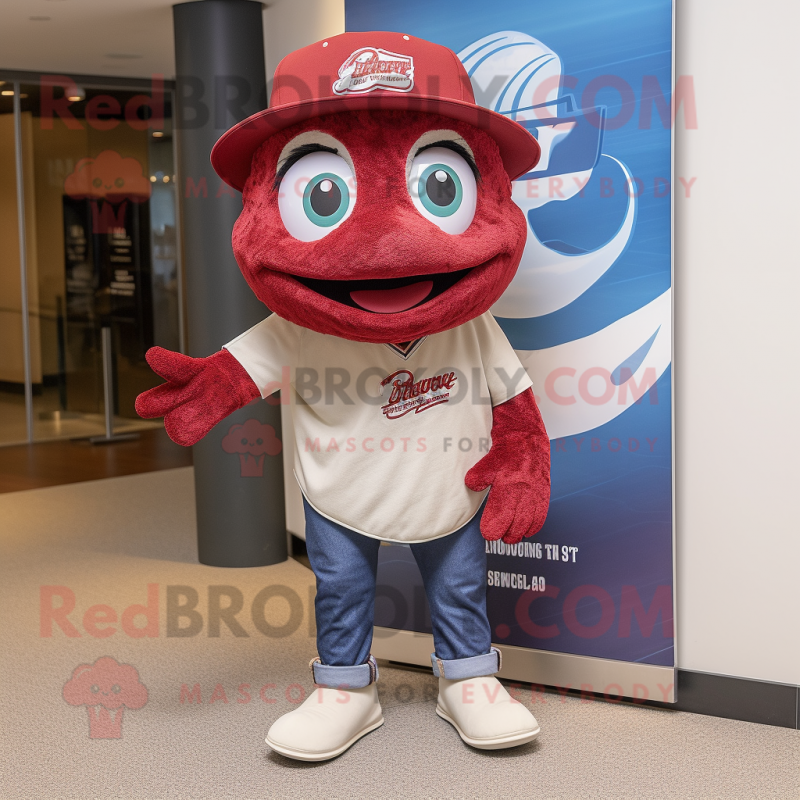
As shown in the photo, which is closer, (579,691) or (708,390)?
(708,390)

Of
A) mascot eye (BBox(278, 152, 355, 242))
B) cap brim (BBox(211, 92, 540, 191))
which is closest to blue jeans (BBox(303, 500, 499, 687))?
mascot eye (BBox(278, 152, 355, 242))

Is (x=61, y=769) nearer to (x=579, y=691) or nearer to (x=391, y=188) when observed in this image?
(x=579, y=691)

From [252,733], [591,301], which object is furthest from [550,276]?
[252,733]

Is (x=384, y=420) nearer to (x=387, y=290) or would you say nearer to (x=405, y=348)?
(x=405, y=348)

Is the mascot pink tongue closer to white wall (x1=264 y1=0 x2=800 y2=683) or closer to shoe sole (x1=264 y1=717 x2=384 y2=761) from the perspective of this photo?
white wall (x1=264 y1=0 x2=800 y2=683)

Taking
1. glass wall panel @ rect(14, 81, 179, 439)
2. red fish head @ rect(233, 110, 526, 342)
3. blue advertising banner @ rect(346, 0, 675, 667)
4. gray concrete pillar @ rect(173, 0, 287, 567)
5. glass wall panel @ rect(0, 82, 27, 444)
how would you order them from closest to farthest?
red fish head @ rect(233, 110, 526, 342) → blue advertising banner @ rect(346, 0, 675, 667) → gray concrete pillar @ rect(173, 0, 287, 567) → glass wall panel @ rect(0, 82, 27, 444) → glass wall panel @ rect(14, 81, 179, 439)

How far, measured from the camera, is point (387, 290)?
1.85m

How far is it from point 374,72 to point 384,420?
2.36 ft

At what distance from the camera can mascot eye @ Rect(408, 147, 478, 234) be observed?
6.02ft

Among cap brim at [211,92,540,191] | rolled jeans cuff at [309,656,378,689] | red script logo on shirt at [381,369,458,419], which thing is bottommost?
rolled jeans cuff at [309,656,378,689]

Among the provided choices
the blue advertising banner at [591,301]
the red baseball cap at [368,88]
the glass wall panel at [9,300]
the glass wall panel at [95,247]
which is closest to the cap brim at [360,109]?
the red baseball cap at [368,88]

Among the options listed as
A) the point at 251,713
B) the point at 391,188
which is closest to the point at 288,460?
the point at 251,713

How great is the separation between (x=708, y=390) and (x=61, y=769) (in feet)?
5.62

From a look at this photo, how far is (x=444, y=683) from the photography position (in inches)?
86.3
